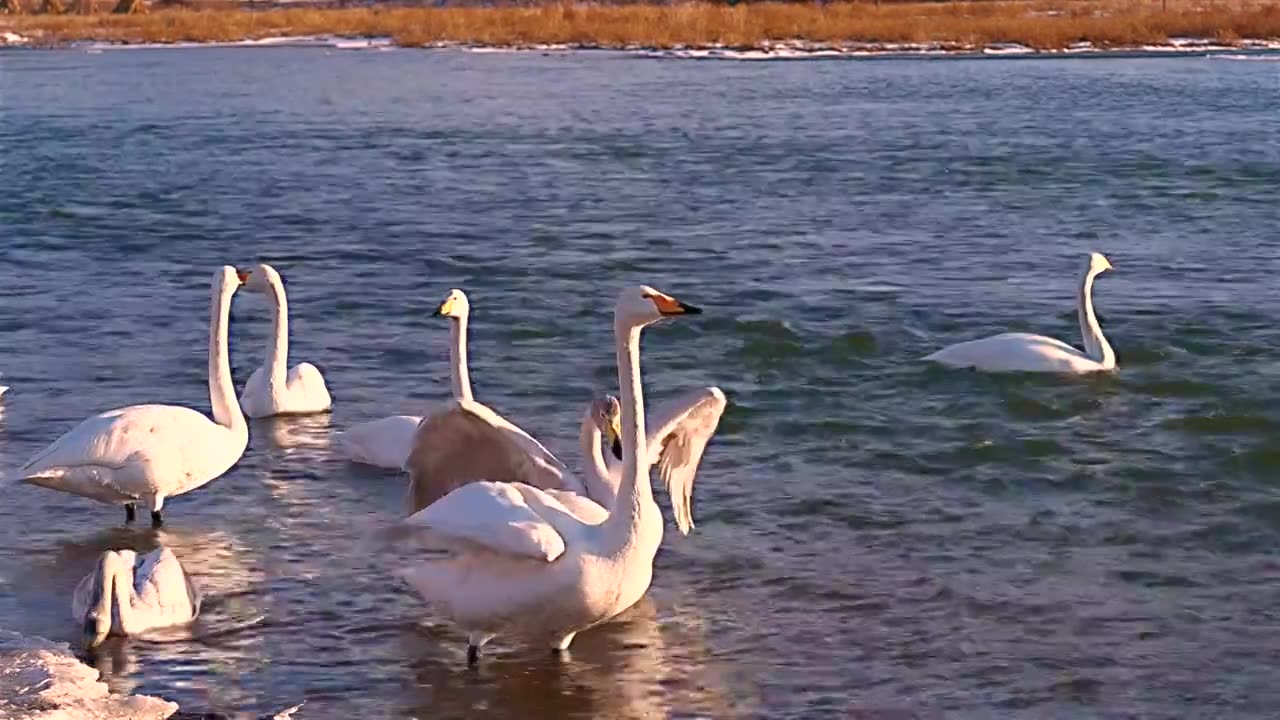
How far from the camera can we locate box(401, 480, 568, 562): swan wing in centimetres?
652

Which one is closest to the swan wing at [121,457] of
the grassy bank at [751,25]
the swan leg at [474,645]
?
the swan leg at [474,645]

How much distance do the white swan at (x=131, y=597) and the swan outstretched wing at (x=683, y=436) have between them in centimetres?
175

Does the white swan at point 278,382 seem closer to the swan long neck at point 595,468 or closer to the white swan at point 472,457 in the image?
the swan long neck at point 595,468

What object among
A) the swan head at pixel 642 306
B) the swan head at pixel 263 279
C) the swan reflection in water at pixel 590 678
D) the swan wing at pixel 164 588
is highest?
the swan head at pixel 642 306

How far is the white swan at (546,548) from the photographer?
6.61 metres

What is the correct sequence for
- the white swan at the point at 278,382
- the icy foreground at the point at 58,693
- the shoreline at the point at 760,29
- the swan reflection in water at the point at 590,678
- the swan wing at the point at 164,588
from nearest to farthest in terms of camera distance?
the icy foreground at the point at 58,693 < the swan reflection in water at the point at 590,678 < the swan wing at the point at 164,588 < the white swan at the point at 278,382 < the shoreline at the point at 760,29

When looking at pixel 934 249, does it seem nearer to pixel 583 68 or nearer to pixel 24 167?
pixel 24 167

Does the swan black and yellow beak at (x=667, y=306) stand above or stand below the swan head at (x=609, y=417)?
above

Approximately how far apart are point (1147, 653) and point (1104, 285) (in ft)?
27.4

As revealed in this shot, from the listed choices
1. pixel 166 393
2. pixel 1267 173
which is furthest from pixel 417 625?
pixel 1267 173

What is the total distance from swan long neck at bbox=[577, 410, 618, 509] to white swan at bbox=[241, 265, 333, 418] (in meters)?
3.35

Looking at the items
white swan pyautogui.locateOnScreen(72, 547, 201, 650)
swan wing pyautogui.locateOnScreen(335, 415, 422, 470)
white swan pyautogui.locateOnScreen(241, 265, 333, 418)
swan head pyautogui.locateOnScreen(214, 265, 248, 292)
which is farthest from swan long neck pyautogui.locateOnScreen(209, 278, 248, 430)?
white swan pyautogui.locateOnScreen(72, 547, 201, 650)

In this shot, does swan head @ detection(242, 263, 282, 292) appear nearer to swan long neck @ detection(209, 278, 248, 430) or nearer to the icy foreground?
swan long neck @ detection(209, 278, 248, 430)

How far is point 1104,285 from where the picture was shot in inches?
609
